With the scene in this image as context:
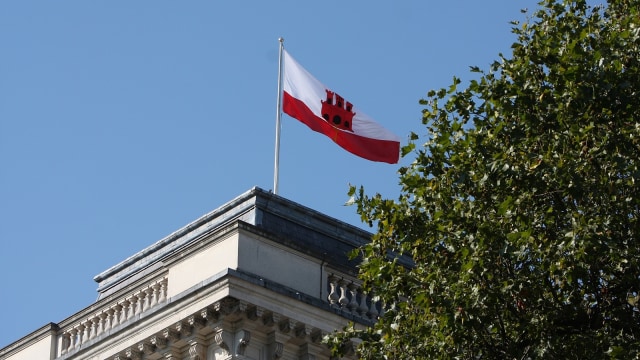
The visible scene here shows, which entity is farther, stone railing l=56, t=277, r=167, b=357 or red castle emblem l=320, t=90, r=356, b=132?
red castle emblem l=320, t=90, r=356, b=132

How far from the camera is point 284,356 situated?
36.7 metres

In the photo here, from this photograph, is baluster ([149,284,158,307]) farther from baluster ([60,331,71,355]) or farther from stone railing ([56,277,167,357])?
baluster ([60,331,71,355])

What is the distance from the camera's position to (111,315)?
128 feet

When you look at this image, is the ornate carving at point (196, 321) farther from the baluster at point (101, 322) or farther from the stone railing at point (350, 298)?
the baluster at point (101, 322)

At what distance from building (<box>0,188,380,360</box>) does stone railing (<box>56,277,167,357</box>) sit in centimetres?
2

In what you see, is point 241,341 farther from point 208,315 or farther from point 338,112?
point 338,112

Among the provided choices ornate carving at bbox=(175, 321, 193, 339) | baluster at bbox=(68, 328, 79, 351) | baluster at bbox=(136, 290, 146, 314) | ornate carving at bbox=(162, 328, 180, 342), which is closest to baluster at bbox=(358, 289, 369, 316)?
ornate carving at bbox=(175, 321, 193, 339)

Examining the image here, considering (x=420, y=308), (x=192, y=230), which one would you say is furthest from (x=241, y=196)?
(x=420, y=308)

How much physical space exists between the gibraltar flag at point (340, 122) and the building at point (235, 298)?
13.4 ft

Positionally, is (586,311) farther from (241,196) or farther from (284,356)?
(241,196)

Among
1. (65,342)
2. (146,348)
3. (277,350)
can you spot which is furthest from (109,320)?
(277,350)

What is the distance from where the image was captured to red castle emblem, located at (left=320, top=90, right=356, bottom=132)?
1743 inches

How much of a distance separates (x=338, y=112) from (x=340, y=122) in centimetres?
28

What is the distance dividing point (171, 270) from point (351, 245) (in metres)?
4.31
